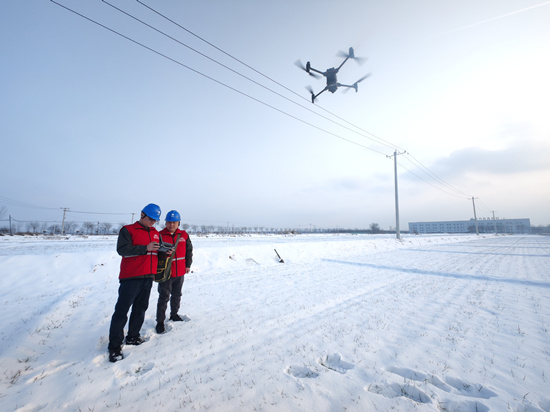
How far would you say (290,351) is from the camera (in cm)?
345

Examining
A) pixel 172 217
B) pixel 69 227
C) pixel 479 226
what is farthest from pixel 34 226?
pixel 479 226

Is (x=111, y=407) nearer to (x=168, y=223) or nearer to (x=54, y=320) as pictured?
(x=168, y=223)

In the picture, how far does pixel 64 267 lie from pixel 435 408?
12113 millimetres

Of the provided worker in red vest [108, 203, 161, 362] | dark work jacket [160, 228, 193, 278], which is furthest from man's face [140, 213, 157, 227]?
dark work jacket [160, 228, 193, 278]

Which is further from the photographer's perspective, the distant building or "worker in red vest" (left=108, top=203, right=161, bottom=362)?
the distant building

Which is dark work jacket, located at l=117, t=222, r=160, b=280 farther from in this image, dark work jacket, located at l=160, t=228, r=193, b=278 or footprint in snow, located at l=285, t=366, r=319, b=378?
footprint in snow, located at l=285, t=366, r=319, b=378

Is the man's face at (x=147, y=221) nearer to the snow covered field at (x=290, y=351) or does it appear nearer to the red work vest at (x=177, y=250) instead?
Answer: the red work vest at (x=177, y=250)

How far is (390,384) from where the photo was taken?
271 cm

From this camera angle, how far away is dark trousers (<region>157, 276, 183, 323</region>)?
4.23 metres

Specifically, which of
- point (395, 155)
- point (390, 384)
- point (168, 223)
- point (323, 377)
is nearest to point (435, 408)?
point (390, 384)

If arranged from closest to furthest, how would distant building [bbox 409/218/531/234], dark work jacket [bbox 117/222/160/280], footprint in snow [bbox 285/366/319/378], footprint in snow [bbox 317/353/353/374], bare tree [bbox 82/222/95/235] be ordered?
footprint in snow [bbox 285/366/319/378] → footprint in snow [bbox 317/353/353/374] → dark work jacket [bbox 117/222/160/280] → bare tree [bbox 82/222/95/235] → distant building [bbox 409/218/531/234]

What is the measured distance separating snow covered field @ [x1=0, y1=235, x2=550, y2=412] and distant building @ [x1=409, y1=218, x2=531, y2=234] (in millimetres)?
167642

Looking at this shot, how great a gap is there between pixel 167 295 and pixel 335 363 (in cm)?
333

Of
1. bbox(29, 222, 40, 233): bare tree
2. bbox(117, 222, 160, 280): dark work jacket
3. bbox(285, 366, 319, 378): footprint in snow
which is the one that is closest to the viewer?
bbox(285, 366, 319, 378): footprint in snow
